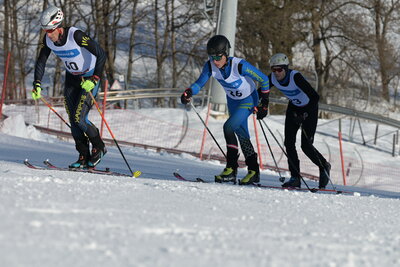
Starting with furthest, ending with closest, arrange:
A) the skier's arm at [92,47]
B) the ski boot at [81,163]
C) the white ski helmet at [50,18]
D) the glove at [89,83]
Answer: the ski boot at [81,163] → the skier's arm at [92,47] → the glove at [89,83] → the white ski helmet at [50,18]

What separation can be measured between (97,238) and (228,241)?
655 mm

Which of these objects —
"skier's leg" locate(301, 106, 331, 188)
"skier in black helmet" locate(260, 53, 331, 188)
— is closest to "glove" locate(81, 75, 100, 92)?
"skier in black helmet" locate(260, 53, 331, 188)

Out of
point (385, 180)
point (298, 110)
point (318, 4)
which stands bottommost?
point (385, 180)

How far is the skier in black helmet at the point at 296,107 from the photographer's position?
7961 mm

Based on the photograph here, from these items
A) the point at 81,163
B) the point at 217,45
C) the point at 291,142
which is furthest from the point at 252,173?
the point at 81,163

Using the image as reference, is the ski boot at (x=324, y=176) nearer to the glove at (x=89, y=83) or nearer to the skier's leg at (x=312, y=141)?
the skier's leg at (x=312, y=141)

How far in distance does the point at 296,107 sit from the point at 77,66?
8.42 feet

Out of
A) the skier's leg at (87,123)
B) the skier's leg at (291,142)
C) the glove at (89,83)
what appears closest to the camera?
the glove at (89,83)

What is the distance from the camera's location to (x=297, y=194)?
6.19 m

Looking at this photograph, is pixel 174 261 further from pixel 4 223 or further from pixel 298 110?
pixel 298 110

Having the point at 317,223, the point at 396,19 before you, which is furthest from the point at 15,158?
the point at 396,19

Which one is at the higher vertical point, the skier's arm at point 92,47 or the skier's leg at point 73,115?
the skier's arm at point 92,47

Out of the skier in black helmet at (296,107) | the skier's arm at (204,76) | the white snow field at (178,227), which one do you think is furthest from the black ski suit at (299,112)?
the white snow field at (178,227)

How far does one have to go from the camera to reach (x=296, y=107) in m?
8.29
